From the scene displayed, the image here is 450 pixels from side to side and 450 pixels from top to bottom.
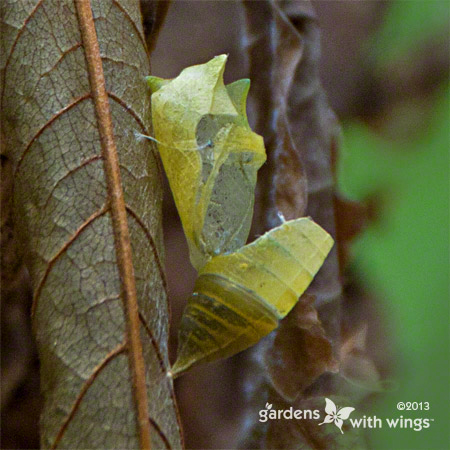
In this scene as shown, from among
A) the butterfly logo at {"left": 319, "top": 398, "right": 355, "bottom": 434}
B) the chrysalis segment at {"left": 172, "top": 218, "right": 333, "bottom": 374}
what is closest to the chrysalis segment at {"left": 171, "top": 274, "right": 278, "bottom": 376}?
the chrysalis segment at {"left": 172, "top": 218, "right": 333, "bottom": 374}

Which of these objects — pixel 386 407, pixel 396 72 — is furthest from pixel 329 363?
pixel 396 72

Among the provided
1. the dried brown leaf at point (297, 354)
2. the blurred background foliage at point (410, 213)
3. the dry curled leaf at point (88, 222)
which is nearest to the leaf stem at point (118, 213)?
the dry curled leaf at point (88, 222)

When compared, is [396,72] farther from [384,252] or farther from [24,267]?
[24,267]

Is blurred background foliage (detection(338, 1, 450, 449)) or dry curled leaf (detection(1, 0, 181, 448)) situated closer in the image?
dry curled leaf (detection(1, 0, 181, 448))

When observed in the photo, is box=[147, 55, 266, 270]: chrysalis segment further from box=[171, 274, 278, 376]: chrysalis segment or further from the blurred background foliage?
the blurred background foliage

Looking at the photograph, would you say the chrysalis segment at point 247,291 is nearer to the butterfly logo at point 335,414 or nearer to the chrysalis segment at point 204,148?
the chrysalis segment at point 204,148

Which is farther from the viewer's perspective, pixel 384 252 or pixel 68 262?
pixel 384 252
